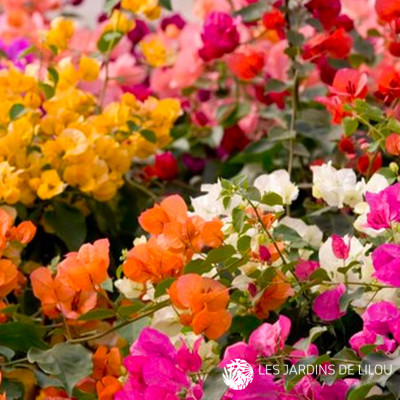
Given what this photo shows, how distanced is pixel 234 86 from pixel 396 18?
1.96 ft

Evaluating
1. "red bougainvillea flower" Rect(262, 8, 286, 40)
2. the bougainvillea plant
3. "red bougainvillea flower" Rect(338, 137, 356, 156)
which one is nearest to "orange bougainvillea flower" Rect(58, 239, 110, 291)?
the bougainvillea plant

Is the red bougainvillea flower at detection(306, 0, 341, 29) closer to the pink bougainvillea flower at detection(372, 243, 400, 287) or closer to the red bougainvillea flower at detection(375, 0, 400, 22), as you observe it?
the red bougainvillea flower at detection(375, 0, 400, 22)

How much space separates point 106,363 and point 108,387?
53mm

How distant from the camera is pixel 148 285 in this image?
0.96 meters

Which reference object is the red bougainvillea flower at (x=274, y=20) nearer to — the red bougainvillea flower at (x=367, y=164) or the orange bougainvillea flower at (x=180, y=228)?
the red bougainvillea flower at (x=367, y=164)

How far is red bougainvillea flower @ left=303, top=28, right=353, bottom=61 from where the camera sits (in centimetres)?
115

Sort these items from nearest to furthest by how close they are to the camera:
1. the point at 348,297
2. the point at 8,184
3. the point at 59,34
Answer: the point at 348,297
the point at 8,184
the point at 59,34

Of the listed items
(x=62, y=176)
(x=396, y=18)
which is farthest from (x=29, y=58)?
(x=396, y=18)

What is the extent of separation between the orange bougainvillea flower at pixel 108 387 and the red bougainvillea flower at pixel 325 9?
1.61 ft

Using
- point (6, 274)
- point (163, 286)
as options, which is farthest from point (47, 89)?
point (163, 286)

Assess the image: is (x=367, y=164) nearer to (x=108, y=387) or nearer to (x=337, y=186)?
(x=337, y=186)

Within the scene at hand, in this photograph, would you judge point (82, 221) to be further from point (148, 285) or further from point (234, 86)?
point (234, 86)

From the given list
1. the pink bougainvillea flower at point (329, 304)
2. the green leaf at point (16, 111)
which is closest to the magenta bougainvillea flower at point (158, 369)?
the pink bougainvillea flower at point (329, 304)

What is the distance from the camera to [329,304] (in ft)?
2.84
